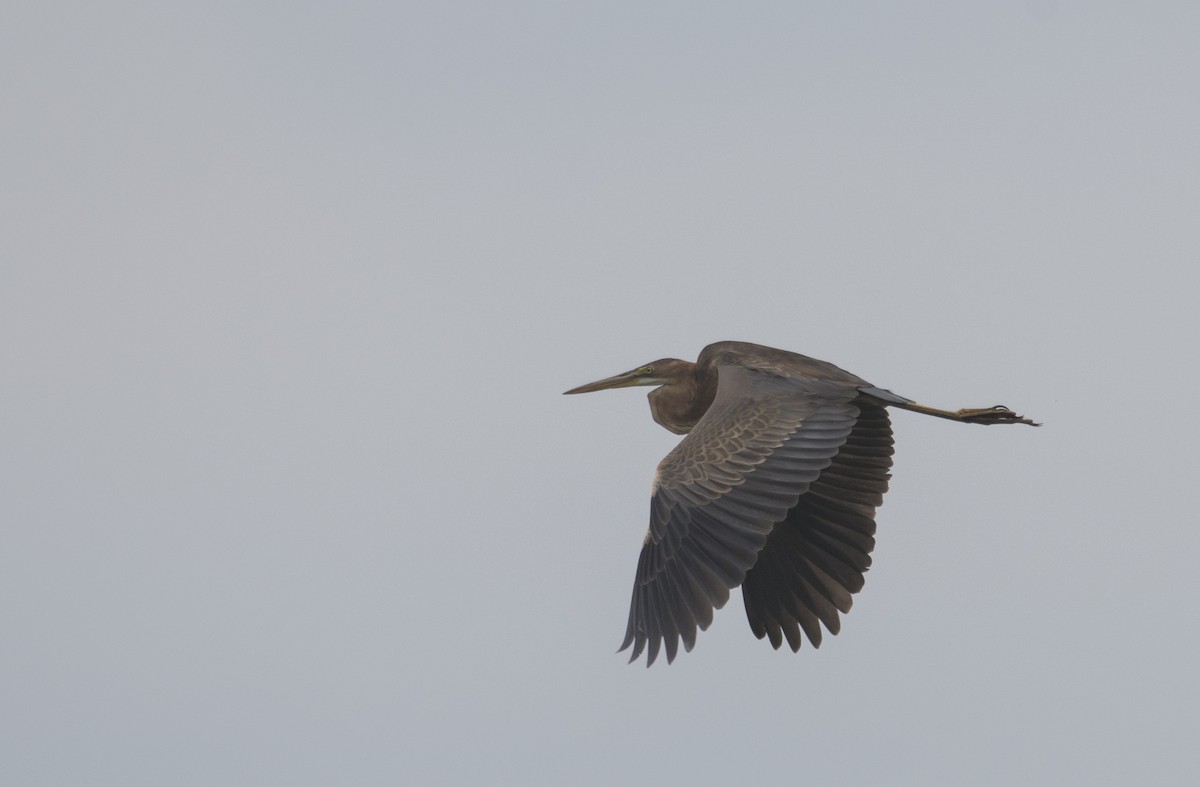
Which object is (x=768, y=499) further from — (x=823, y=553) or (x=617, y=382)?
(x=617, y=382)

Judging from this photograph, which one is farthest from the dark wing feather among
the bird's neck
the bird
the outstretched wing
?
the bird's neck

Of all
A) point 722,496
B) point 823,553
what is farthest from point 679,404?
point 722,496

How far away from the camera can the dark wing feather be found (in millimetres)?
12016

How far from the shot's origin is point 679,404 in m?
14.1

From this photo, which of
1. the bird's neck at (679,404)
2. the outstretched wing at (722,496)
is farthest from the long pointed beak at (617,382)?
the outstretched wing at (722,496)

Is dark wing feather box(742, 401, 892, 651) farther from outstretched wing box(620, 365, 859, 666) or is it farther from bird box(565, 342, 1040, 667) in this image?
outstretched wing box(620, 365, 859, 666)

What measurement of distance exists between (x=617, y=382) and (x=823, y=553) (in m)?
3.43

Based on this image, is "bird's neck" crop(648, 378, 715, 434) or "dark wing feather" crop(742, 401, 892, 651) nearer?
"dark wing feather" crop(742, 401, 892, 651)

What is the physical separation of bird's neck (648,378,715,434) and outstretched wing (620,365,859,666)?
5.97 feet

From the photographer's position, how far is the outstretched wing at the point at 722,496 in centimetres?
1055

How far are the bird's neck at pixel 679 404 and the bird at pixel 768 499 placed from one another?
61mm

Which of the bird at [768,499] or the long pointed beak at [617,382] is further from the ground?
the long pointed beak at [617,382]

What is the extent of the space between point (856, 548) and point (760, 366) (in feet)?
5.07

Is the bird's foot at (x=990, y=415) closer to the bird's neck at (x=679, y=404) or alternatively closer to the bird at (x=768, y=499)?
the bird at (x=768, y=499)
